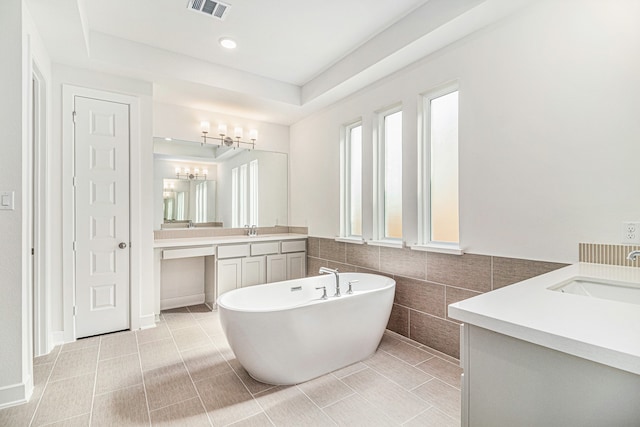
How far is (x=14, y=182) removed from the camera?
1.90m

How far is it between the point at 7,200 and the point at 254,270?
97.7 inches

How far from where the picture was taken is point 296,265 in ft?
14.1

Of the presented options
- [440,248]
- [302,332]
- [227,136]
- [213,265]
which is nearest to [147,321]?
[213,265]

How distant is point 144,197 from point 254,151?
1.69m

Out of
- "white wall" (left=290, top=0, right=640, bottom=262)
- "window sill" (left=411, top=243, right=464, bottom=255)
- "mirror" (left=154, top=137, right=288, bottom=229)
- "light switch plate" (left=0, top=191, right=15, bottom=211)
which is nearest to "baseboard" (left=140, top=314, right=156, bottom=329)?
"mirror" (left=154, top=137, right=288, bottom=229)

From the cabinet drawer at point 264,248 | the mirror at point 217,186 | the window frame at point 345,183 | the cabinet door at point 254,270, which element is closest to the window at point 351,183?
the window frame at point 345,183

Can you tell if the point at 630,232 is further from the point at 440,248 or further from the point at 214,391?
the point at 214,391

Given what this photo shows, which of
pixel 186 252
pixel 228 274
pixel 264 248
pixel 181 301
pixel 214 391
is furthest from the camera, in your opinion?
pixel 264 248

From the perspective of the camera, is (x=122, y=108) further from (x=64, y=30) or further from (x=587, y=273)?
(x=587, y=273)

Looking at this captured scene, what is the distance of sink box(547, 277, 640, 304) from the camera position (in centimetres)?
126

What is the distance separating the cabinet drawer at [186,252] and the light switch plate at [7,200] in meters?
1.58

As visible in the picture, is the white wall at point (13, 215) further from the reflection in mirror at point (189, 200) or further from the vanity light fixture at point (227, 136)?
the vanity light fixture at point (227, 136)

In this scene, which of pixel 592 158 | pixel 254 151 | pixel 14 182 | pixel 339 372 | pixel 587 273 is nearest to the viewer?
pixel 587 273

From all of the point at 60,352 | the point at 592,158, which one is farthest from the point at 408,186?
the point at 60,352
